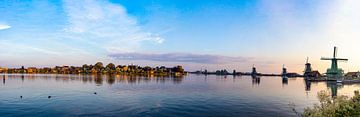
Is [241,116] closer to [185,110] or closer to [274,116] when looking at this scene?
[274,116]

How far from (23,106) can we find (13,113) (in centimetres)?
891

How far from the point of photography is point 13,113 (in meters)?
49.0

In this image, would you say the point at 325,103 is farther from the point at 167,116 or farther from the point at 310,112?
the point at 167,116

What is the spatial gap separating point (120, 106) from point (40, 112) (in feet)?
52.0

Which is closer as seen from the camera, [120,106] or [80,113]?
[80,113]

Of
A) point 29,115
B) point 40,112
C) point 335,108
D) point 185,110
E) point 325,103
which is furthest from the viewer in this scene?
point 185,110

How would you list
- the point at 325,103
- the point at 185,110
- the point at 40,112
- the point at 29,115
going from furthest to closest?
the point at 185,110
the point at 40,112
the point at 29,115
the point at 325,103

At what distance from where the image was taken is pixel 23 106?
188 ft

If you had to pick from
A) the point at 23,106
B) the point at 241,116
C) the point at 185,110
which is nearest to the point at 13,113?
the point at 23,106

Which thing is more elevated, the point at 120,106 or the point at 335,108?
the point at 335,108

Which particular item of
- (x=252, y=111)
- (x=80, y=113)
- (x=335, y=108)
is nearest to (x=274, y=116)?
(x=252, y=111)

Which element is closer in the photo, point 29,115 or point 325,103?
point 325,103

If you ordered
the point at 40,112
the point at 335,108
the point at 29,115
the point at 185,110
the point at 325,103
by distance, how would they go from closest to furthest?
the point at 335,108, the point at 325,103, the point at 29,115, the point at 40,112, the point at 185,110

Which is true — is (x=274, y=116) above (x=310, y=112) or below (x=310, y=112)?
below
